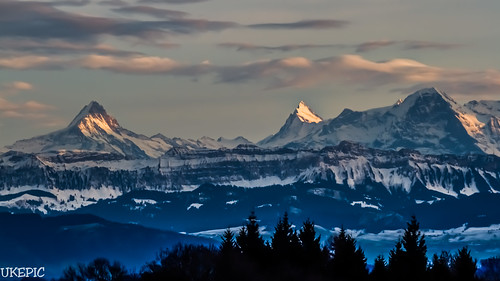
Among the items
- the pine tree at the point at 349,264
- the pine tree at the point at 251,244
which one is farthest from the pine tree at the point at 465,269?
the pine tree at the point at 251,244

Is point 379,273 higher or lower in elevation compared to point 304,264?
lower

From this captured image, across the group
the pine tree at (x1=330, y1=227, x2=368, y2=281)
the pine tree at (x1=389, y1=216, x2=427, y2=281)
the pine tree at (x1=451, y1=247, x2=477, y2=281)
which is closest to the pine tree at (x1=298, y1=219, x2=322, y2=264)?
the pine tree at (x1=330, y1=227, x2=368, y2=281)

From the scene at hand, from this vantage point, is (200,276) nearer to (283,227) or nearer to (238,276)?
(238,276)

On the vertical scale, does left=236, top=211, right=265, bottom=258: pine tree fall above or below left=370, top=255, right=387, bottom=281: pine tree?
above

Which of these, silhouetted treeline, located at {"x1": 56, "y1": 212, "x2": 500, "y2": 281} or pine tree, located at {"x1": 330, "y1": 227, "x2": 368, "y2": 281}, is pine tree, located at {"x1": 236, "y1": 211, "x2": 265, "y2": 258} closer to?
silhouetted treeline, located at {"x1": 56, "y1": 212, "x2": 500, "y2": 281}

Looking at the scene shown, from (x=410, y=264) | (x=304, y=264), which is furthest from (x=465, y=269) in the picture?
(x=304, y=264)

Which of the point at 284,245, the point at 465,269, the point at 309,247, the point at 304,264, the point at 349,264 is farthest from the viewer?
the point at 309,247

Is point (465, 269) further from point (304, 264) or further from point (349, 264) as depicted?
point (304, 264)

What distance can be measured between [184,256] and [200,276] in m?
20.7

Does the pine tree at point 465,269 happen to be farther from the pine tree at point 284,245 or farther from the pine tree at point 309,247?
the pine tree at point 284,245

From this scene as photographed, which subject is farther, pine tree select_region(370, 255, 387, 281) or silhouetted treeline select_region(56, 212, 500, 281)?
pine tree select_region(370, 255, 387, 281)

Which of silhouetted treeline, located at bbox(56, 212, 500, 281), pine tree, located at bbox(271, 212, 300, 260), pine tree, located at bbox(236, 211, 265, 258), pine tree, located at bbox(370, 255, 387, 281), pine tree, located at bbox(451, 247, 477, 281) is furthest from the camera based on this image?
pine tree, located at bbox(271, 212, 300, 260)

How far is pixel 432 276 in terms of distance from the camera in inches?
6836

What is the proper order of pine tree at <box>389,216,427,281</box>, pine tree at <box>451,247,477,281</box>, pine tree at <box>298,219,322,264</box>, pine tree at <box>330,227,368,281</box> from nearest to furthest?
pine tree at <box>389,216,427,281</box>, pine tree at <box>451,247,477,281</box>, pine tree at <box>330,227,368,281</box>, pine tree at <box>298,219,322,264</box>
